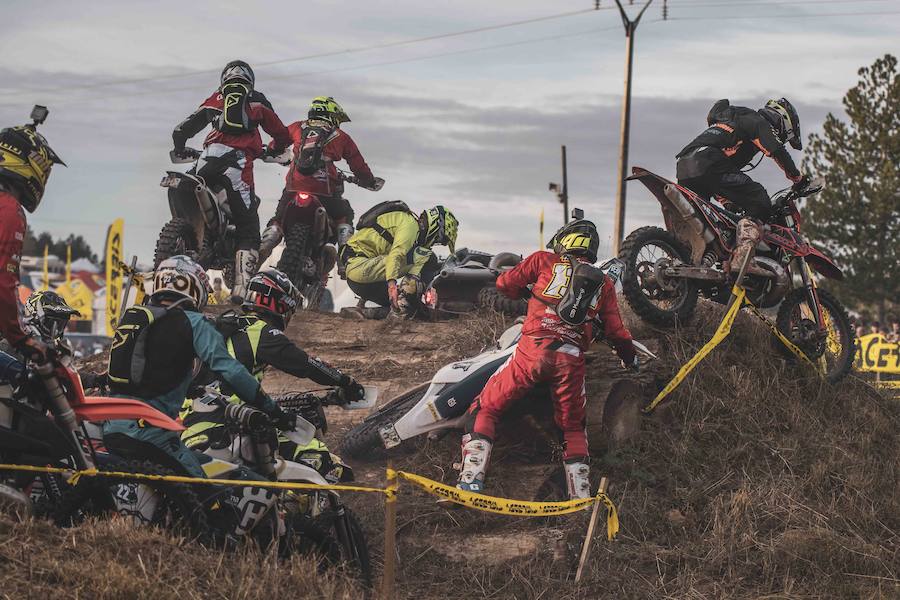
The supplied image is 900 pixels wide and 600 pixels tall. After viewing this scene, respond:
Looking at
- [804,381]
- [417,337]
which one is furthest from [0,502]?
[804,381]

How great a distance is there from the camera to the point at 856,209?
1480 inches

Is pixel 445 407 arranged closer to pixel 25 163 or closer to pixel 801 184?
pixel 25 163

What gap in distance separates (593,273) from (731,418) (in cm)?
217

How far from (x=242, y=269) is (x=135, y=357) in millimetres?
6686

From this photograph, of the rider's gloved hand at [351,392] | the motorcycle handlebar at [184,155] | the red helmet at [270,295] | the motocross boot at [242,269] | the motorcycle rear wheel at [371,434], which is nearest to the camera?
the rider's gloved hand at [351,392]

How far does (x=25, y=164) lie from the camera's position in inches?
239

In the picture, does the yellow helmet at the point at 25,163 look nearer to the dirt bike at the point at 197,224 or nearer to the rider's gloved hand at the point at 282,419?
the rider's gloved hand at the point at 282,419

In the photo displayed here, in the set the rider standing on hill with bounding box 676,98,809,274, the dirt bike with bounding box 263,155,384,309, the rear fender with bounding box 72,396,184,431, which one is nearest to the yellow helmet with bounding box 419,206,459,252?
the dirt bike with bounding box 263,155,384,309

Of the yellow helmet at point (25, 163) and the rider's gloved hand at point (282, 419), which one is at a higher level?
the yellow helmet at point (25, 163)

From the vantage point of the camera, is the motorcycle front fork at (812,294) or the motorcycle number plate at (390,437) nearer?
the motorcycle number plate at (390,437)

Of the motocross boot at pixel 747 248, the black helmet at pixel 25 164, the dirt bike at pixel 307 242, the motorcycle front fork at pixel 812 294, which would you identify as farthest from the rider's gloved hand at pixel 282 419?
the dirt bike at pixel 307 242

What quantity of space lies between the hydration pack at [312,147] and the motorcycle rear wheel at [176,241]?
6.22 ft

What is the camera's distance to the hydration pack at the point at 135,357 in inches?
237

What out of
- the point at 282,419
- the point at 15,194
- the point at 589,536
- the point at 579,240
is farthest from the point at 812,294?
the point at 15,194
